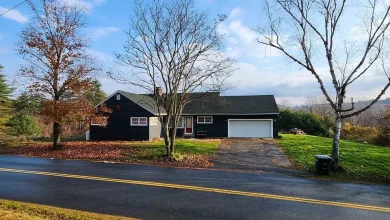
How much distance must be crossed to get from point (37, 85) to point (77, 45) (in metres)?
3.70

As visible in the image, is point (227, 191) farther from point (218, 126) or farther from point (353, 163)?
point (218, 126)

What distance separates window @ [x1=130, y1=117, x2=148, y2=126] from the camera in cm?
2678

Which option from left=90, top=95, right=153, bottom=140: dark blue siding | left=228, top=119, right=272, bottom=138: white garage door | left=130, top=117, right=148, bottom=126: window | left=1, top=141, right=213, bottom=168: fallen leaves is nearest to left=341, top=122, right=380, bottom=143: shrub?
left=228, top=119, right=272, bottom=138: white garage door

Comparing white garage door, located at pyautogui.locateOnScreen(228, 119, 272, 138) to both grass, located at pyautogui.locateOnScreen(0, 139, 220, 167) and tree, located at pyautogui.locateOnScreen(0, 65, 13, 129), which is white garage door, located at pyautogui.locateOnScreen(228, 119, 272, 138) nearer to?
grass, located at pyautogui.locateOnScreen(0, 139, 220, 167)

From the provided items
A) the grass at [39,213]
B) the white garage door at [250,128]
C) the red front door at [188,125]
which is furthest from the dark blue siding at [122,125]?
the grass at [39,213]

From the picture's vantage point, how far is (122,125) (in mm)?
27219

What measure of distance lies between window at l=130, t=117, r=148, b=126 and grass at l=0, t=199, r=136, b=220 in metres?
20.1

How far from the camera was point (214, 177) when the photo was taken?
11.3 m

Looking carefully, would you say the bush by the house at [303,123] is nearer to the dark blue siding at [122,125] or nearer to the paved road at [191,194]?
the dark blue siding at [122,125]

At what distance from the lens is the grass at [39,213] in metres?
5.68

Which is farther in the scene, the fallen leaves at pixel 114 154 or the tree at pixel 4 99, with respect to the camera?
the tree at pixel 4 99

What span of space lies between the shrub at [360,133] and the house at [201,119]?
427 inches

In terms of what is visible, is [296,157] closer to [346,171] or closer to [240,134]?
[346,171]

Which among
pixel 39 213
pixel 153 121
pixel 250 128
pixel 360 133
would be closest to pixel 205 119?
pixel 250 128
